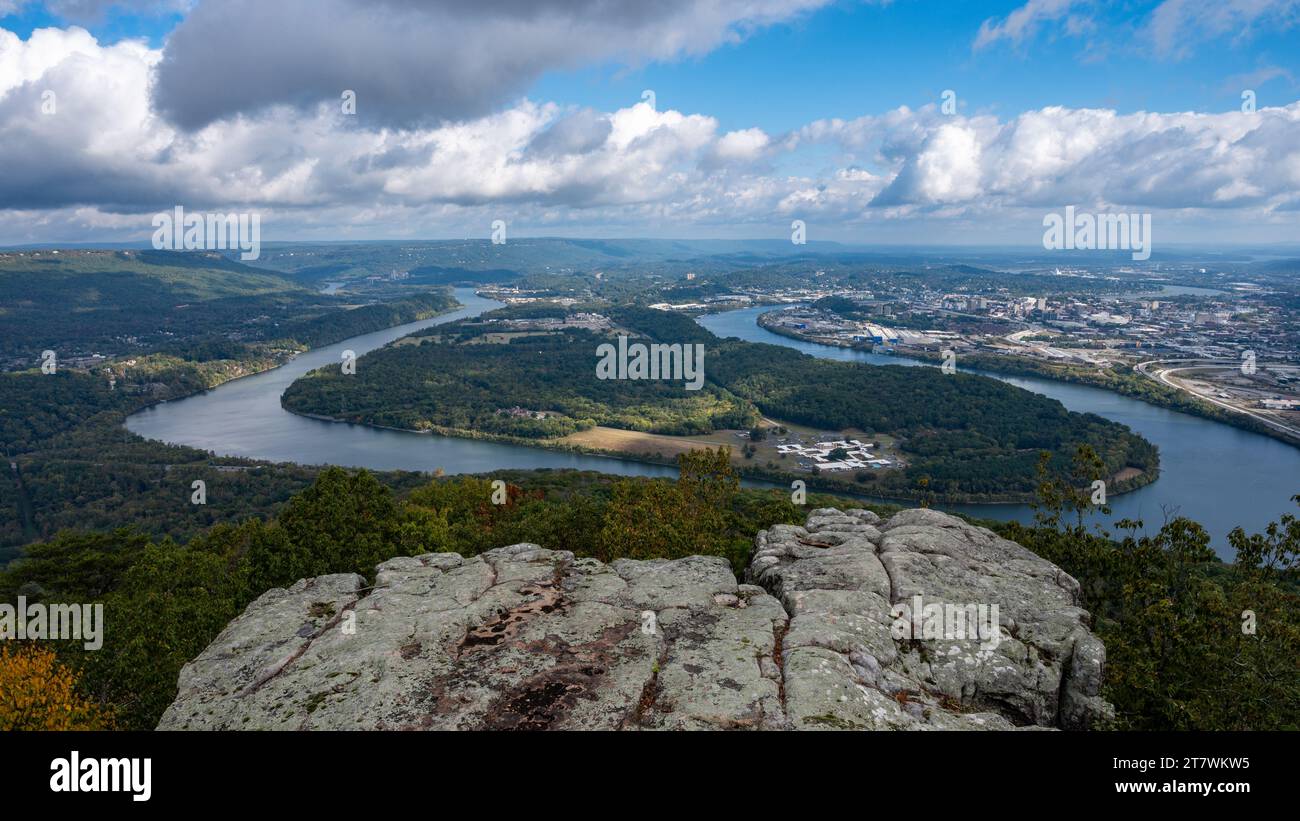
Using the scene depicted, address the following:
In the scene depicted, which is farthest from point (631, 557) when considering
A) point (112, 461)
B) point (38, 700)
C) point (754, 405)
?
point (112, 461)

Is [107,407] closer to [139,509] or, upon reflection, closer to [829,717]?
[139,509]

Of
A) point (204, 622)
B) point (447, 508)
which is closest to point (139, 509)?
point (447, 508)

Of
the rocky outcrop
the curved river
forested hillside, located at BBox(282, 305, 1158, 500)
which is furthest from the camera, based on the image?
forested hillside, located at BBox(282, 305, 1158, 500)

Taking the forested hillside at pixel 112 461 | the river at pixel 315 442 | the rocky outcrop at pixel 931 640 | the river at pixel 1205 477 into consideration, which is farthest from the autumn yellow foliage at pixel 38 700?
the river at pixel 315 442

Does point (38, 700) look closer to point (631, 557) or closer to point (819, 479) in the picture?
point (631, 557)

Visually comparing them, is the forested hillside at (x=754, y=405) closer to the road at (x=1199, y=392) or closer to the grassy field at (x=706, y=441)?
the grassy field at (x=706, y=441)

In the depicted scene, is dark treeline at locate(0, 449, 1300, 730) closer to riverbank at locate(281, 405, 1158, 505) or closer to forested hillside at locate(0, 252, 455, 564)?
forested hillside at locate(0, 252, 455, 564)

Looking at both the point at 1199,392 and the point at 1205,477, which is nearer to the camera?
the point at 1205,477

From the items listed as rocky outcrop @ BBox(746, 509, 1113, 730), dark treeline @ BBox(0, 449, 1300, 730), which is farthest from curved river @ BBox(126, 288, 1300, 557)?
rocky outcrop @ BBox(746, 509, 1113, 730)
